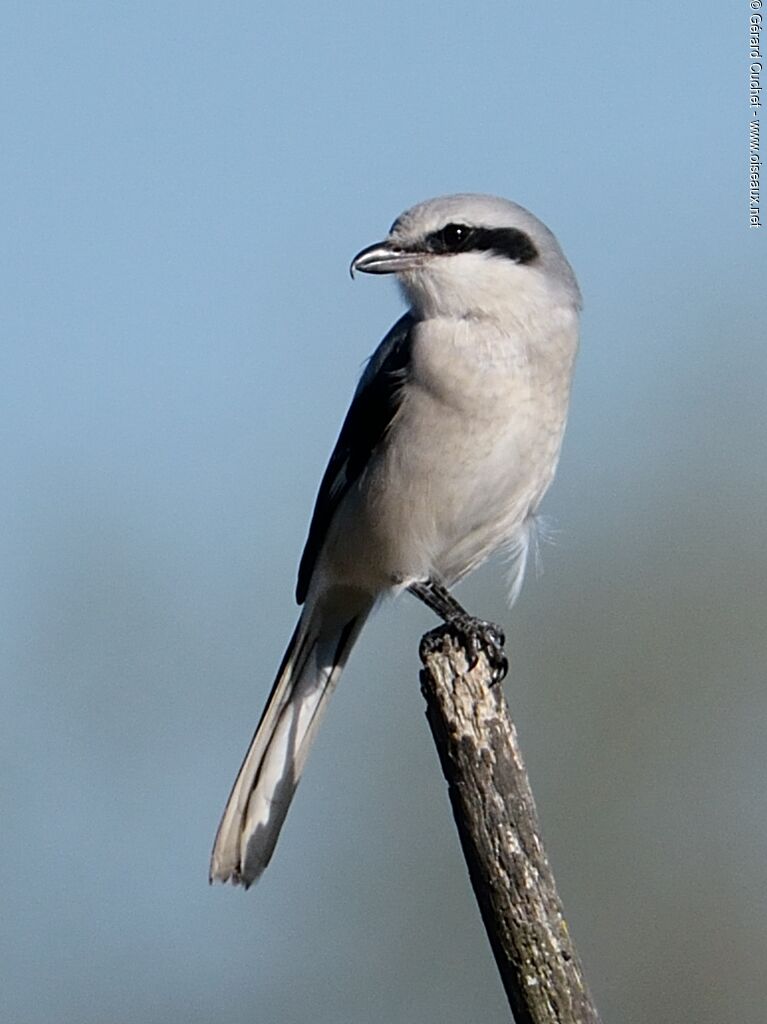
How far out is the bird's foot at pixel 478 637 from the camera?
15.3 ft

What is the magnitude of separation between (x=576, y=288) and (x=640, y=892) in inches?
121

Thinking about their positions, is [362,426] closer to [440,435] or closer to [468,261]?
[440,435]

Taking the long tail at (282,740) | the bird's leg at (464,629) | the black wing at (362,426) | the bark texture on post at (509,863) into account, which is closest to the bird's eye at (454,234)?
the black wing at (362,426)

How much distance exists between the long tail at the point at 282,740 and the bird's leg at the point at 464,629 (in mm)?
365

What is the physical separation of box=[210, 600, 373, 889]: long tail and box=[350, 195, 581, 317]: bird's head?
37.7 inches

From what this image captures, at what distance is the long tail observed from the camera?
5102 mm

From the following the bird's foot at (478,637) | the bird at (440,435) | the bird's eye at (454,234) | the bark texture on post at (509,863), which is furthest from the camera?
A: the bird's eye at (454,234)

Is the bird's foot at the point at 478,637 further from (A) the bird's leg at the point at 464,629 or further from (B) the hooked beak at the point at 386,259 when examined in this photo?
(B) the hooked beak at the point at 386,259

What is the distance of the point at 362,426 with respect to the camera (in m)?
5.34

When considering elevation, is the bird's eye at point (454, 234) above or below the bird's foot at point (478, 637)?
above

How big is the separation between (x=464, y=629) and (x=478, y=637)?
0.13 ft

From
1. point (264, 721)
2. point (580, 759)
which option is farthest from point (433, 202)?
point (580, 759)

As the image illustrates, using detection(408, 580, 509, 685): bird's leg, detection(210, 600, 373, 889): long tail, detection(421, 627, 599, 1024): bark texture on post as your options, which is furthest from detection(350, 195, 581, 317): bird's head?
detection(421, 627, 599, 1024): bark texture on post

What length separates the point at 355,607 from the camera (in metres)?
5.65
